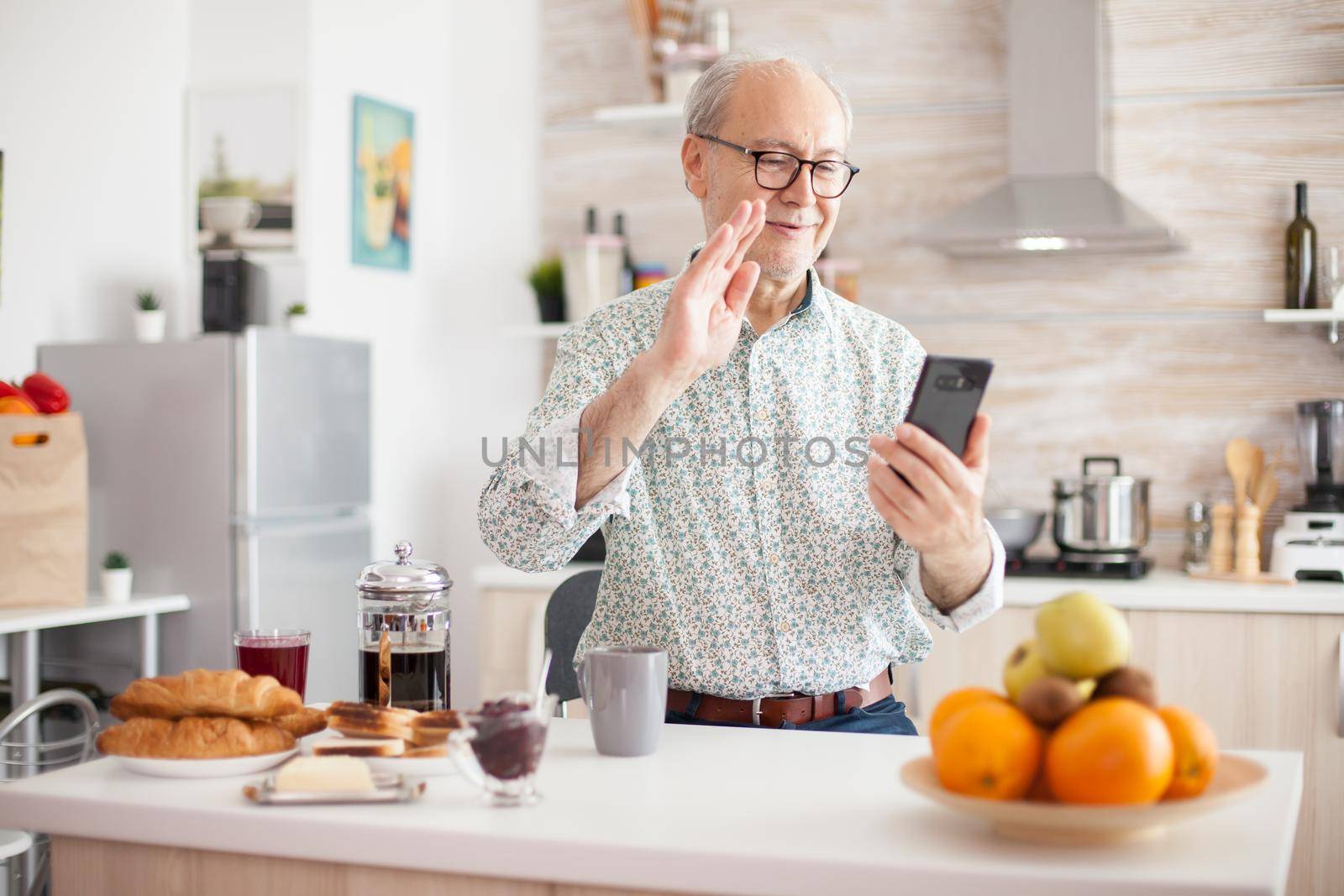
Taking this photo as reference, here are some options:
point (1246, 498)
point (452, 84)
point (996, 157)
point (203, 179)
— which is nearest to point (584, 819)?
point (1246, 498)

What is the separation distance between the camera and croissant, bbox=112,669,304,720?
4.15ft

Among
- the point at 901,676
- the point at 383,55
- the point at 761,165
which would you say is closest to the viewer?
the point at 761,165

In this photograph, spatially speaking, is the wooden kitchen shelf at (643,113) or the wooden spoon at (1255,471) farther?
the wooden kitchen shelf at (643,113)

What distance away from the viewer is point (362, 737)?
50.6 inches

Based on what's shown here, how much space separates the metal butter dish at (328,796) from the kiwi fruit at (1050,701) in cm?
55

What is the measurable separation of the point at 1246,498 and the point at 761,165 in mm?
2003

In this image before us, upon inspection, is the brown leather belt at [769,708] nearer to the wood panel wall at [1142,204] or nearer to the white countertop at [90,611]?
the white countertop at [90,611]

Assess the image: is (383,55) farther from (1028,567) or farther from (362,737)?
(362,737)

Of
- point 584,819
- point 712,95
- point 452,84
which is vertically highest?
point 452,84

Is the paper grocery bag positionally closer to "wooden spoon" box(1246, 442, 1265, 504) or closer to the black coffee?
the black coffee

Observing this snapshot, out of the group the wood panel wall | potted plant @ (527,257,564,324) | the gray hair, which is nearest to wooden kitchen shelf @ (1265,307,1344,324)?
the wood panel wall

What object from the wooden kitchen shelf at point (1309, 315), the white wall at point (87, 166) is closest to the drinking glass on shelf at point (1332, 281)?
the wooden kitchen shelf at point (1309, 315)

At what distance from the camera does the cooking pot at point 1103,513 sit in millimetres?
3146

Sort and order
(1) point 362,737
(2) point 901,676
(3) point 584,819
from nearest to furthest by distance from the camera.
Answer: (3) point 584,819 < (1) point 362,737 < (2) point 901,676
